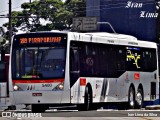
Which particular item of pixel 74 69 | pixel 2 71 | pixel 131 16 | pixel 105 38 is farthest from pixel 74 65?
pixel 131 16

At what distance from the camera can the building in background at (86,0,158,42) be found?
241ft

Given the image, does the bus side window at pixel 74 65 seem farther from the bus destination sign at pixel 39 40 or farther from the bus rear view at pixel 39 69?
the bus destination sign at pixel 39 40

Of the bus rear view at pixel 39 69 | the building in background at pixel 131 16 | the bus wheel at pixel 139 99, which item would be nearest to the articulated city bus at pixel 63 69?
the bus rear view at pixel 39 69

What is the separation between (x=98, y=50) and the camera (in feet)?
94.0

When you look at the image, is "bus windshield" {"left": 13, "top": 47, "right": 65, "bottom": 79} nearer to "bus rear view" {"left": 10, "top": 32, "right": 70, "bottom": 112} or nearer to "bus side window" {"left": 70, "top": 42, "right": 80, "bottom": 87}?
"bus rear view" {"left": 10, "top": 32, "right": 70, "bottom": 112}

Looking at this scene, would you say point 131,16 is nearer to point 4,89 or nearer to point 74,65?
point 4,89

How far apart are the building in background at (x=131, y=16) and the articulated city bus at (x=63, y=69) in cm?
4258

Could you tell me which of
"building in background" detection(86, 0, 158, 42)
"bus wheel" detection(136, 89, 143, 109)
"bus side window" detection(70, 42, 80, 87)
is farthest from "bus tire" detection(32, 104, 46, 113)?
"building in background" detection(86, 0, 158, 42)

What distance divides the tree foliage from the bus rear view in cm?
5494

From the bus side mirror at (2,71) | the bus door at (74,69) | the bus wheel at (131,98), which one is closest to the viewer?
the bus door at (74,69)

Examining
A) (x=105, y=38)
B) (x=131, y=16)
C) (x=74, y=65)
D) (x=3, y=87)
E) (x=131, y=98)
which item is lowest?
(x=3, y=87)

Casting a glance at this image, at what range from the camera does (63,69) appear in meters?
25.7

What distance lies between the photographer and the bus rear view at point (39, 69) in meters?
25.7

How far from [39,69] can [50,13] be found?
5879 cm
